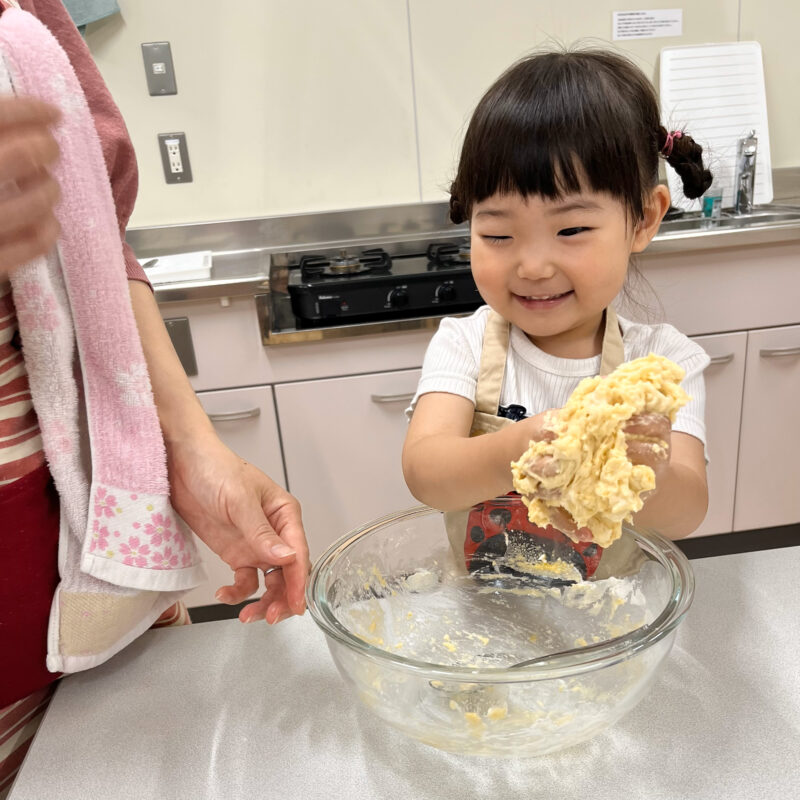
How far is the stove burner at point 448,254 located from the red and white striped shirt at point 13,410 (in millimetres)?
1154

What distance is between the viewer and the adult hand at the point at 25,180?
423mm

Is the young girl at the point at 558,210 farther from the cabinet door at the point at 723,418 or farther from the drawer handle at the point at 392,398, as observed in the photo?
the cabinet door at the point at 723,418

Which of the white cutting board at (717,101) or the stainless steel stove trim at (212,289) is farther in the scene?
the white cutting board at (717,101)

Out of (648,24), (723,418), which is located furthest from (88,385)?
(648,24)

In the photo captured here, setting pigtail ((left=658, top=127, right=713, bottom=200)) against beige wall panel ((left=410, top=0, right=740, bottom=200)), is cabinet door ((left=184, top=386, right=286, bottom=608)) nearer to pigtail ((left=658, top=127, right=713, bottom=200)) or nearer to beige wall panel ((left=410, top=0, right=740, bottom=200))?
beige wall panel ((left=410, top=0, right=740, bottom=200))

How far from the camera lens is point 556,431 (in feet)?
1.65

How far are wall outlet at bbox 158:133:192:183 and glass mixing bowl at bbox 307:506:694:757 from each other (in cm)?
168

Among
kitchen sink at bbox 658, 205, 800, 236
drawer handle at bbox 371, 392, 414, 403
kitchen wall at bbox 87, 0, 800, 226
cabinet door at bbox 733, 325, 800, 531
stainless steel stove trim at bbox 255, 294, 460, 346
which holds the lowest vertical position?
cabinet door at bbox 733, 325, 800, 531

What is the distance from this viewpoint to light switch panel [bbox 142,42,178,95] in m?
1.90

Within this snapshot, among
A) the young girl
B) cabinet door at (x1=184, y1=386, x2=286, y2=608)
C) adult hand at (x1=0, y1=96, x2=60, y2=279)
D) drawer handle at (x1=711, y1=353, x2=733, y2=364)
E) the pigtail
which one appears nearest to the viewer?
adult hand at (x1=0, y1=96, x2=60, y2=279)

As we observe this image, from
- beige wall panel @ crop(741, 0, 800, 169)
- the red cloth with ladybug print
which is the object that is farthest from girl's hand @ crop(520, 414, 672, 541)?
beige wall panel @ crop(741, 0, 800, 169)

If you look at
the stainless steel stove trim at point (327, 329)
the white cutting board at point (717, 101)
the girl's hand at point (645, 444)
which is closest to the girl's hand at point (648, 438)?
the girl's hand at point (645, 444)

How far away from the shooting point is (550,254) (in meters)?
0.77

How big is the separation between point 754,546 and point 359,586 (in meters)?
1.86
